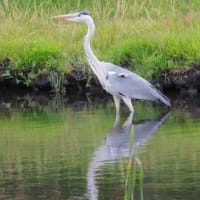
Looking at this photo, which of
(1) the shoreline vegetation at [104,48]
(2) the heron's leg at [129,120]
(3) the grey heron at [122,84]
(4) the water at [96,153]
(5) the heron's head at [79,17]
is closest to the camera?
(4) the water at [96,153]

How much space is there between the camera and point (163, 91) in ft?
46.1

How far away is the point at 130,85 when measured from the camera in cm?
1295

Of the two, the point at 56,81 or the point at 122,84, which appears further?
the point at 56,81

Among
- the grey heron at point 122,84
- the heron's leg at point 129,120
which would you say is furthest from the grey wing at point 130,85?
the heron's leg at point 129,120

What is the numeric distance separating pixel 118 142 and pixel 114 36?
18.3 feet

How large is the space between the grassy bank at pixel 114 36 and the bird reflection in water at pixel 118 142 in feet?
6.55

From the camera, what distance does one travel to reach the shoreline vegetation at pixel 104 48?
550 inches

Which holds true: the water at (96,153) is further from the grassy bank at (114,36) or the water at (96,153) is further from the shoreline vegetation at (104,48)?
the grassy bank at (114,36)

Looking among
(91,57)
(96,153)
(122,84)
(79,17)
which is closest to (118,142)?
(96,153)

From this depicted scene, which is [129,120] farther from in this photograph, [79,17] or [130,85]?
[79,17]

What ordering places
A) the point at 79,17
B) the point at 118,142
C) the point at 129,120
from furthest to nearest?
the point at 79,17 < the point at 129,120 < the point at 118,142

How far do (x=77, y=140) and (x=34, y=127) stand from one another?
1169 millimetres

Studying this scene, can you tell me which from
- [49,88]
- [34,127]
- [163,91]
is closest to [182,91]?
[163,91]

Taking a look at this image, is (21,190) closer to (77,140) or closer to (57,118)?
(77,140)
